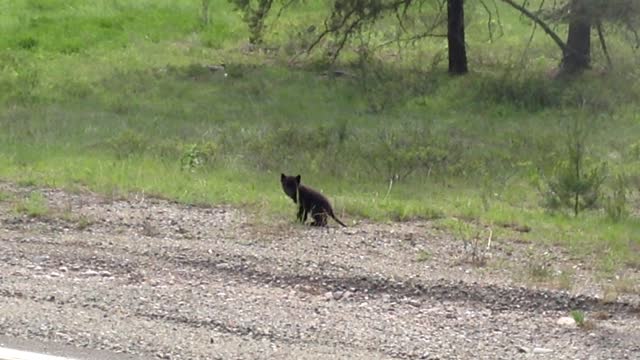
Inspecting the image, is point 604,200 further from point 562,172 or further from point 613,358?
point 613,358

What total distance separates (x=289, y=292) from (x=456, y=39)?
1731cm

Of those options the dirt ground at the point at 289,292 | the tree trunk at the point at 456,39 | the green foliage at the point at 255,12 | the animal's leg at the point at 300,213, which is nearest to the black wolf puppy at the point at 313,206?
the animal's leg at the point at 300,213

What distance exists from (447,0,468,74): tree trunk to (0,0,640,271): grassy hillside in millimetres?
555

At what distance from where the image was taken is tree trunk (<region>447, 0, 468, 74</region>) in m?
23.9

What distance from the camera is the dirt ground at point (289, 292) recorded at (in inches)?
245

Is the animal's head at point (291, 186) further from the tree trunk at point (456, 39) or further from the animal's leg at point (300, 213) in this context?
the tree trunk at point (456, 39)

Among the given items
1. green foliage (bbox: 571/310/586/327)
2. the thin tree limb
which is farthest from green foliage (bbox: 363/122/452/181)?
green foliage (bbox: 571/310/586/327)

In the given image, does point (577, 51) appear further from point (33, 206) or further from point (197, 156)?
point (33, 206)

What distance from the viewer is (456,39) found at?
24.0 m

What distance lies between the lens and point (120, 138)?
15.0 meters

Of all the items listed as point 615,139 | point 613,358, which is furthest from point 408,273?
point 615,139

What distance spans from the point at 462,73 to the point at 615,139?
657 cm

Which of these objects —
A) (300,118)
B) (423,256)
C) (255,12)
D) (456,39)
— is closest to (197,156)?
(423,256)

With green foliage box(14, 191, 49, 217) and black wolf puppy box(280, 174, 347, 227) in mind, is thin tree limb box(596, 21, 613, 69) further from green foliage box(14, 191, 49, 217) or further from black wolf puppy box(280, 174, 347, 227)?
green foliage box(14, 191, 49, 217)
